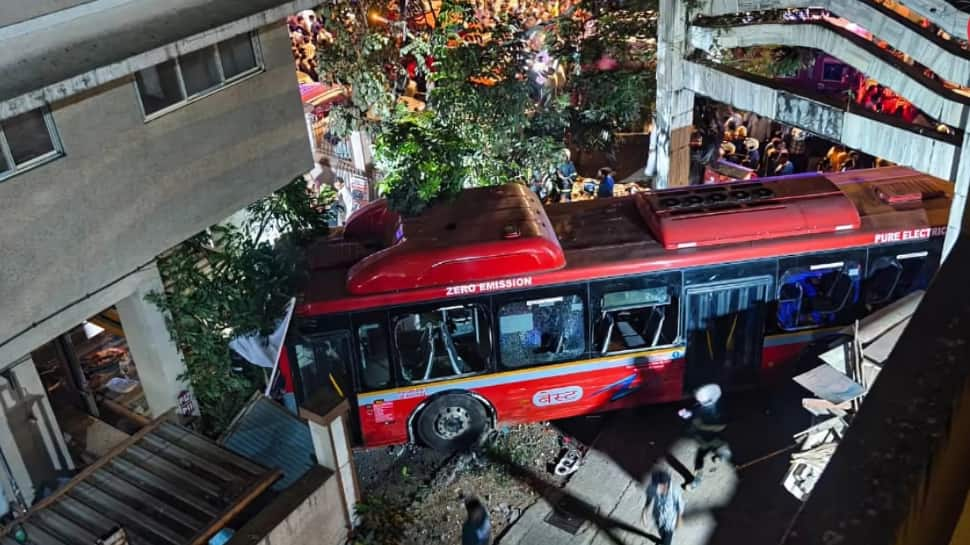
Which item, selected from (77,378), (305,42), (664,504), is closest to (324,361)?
(77,378)

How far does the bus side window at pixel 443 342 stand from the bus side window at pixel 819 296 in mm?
4179

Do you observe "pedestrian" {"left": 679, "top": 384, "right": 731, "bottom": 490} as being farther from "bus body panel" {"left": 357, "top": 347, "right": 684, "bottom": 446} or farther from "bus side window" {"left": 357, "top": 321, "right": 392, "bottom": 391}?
"bus side window" {"left": 357, "top": 321, "right": 392, "bottom": 391}

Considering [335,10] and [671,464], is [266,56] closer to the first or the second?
[335,10]

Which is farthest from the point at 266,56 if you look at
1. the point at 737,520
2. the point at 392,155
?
the point at 737,520

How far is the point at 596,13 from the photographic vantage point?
15.0 meters

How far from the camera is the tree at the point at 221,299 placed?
10.3m

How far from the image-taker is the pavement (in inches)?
395

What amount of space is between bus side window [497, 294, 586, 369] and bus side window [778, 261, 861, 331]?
2879 millimetres

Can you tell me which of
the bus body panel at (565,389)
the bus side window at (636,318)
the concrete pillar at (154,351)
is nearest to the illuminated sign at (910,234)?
the bus body panel at (565,389)

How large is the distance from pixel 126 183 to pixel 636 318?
6734mm

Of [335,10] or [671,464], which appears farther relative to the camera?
[335,10]

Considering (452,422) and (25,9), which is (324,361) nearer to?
(452,422)

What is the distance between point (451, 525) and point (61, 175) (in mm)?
6097

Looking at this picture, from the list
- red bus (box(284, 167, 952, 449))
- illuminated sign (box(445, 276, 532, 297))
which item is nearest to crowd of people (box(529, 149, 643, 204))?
red bus (box(284, 167, 952, 449))
